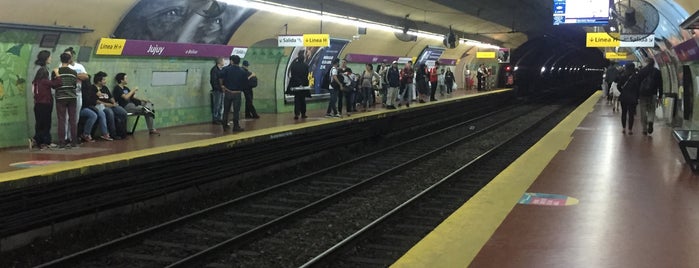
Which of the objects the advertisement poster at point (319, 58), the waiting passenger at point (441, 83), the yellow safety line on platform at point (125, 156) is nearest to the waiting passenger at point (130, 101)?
the yellow safety line on platform at point (125, 156)

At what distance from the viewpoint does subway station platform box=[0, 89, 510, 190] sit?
6965 millimetres

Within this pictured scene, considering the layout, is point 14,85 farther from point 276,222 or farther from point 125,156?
point 276,222

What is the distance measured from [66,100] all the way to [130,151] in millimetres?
1333

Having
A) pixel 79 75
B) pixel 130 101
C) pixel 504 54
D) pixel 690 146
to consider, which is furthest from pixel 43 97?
pixel 504 54

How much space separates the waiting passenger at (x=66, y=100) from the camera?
898 cm

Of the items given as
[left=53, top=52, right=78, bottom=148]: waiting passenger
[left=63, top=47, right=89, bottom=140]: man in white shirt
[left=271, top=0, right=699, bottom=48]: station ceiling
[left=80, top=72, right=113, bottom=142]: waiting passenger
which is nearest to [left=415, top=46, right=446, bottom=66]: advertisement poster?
[left=271, top=0, right=699, bottom=48]: station ceiling

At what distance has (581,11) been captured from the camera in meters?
16.0

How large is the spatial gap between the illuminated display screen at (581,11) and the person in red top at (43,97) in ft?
41.6

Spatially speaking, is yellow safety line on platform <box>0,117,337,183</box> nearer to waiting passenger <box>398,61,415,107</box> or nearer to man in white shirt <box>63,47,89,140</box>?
man in white shirt <box>63,47,89,140</box>

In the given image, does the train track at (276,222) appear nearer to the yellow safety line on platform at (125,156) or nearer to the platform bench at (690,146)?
the yellow safety line on platform at (125,156)

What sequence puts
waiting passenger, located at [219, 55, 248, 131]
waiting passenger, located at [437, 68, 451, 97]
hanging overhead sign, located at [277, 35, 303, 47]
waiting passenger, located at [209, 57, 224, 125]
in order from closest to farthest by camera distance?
1. waiting passenger, located at [219, 55, 248, 131]
2. waiting passenger, located at [209, 57, 224, 125]
3. hanging overhead sign, located at [277, 35, 303, 47]
4. waiting passenger, located at [437, 68, 451, 97]

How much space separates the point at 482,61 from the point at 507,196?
106 feet

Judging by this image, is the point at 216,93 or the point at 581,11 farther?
the point at 581,11

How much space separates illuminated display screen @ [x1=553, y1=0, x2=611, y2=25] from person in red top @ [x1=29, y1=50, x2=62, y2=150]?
12.7m
